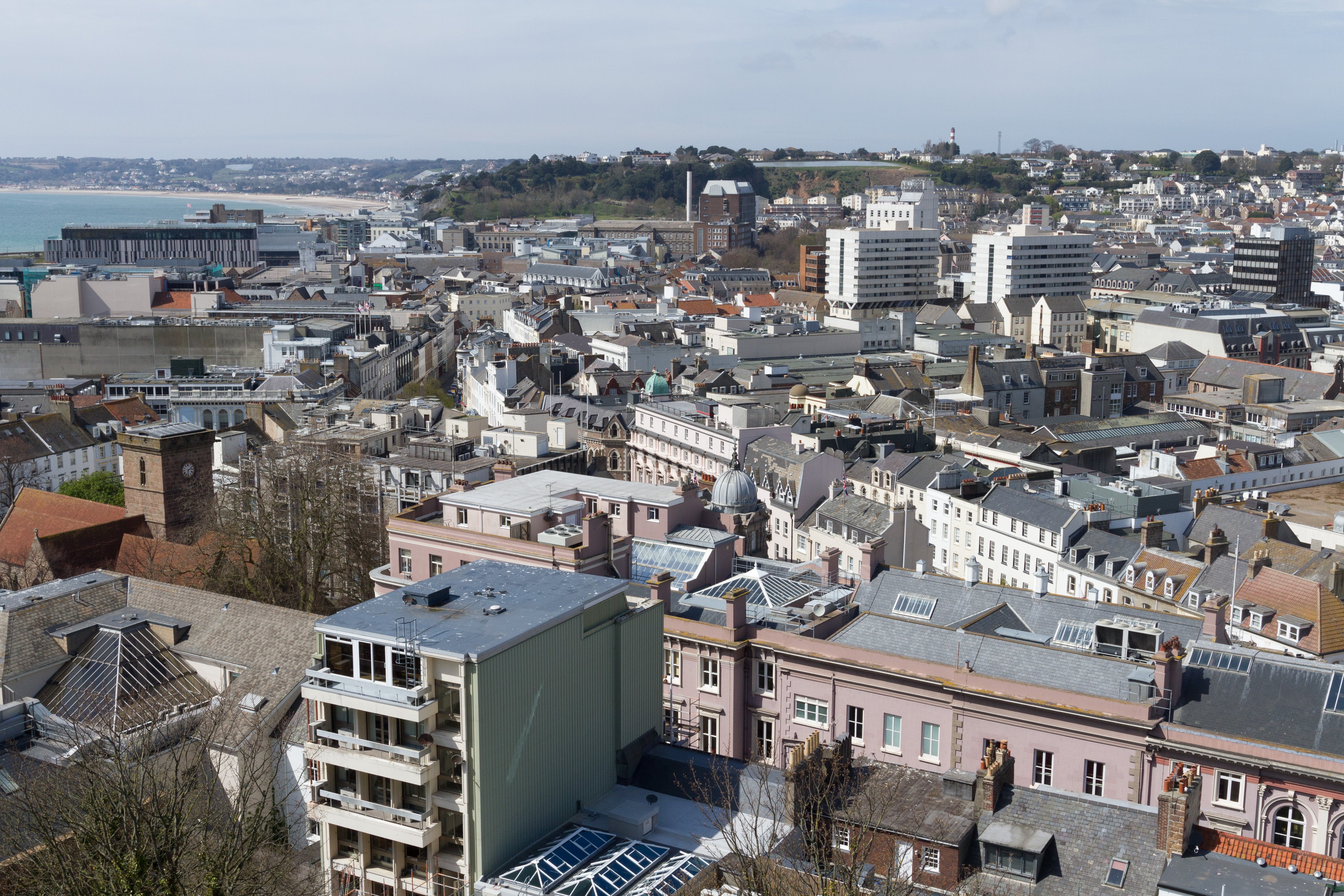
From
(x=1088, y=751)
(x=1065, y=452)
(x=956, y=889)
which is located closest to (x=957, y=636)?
(x=1088, y=751)

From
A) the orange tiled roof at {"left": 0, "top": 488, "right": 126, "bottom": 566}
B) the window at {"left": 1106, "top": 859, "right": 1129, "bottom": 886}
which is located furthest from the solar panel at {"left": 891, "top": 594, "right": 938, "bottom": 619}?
the orange tiled roof at {"left": 0, "top": 488, "right": 126, "bottom": 566}

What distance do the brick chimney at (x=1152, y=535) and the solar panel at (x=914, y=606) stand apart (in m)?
14.0

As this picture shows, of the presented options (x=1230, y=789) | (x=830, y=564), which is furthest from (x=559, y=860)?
(x=830, y=564)

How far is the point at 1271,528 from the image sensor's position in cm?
4362

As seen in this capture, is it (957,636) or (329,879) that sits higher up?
(957,636)

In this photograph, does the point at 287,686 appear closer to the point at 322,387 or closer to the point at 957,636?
the point at 957,636

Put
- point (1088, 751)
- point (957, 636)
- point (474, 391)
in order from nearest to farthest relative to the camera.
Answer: point (1088, 751)
point (957, 636)
point (474, 391)

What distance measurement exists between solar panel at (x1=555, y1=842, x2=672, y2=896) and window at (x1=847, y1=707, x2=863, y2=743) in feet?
25.5

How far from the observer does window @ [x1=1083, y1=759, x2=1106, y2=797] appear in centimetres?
2625

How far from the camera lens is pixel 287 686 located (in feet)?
98.8

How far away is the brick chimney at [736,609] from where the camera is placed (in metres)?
29.9

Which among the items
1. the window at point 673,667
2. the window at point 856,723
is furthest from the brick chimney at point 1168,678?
the window at point 673,667

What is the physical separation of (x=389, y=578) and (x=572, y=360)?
193ft

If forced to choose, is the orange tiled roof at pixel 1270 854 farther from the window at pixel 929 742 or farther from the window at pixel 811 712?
the window at pixel 811 712
